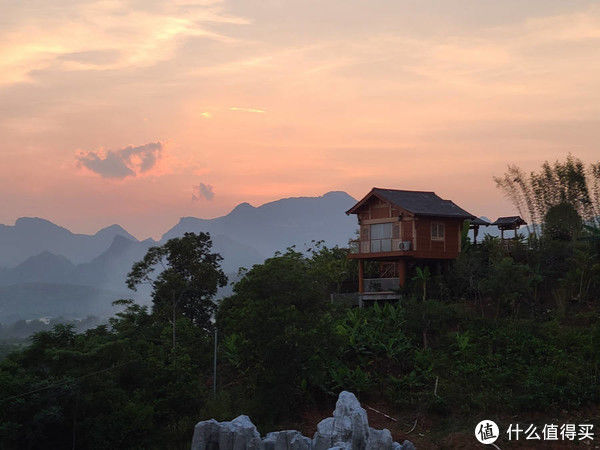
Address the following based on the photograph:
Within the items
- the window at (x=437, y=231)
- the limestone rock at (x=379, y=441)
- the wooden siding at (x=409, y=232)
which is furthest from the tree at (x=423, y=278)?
the limestone rock at (x=379, y=441)

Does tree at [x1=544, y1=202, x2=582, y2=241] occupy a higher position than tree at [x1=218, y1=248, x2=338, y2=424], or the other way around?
tree at [x1=544, y1=202, x2=582, y2=241]

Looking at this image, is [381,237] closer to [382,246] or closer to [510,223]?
[382,246]

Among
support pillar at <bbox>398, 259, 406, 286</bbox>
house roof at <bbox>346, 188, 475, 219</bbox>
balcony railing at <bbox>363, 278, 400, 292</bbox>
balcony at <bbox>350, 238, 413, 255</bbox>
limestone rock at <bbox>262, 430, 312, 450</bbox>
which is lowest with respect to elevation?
limestone rock at <bbox>262, 430, 312, 450</bbox>

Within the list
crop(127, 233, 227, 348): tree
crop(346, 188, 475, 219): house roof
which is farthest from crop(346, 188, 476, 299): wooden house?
crop(127, 233, 227, 348): tree

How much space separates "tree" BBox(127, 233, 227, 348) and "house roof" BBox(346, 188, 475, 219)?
27.4ft

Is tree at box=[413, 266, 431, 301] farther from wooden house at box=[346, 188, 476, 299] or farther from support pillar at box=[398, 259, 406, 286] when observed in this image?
wooden house at box=[346, 188, 476, 299]

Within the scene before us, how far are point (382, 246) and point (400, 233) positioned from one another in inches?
50.2

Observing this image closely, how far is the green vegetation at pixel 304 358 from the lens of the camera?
74.7 feet

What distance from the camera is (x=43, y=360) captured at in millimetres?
23516

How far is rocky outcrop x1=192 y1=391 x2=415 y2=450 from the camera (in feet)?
59.2

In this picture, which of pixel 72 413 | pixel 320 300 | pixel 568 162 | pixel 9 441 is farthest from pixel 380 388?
pixel 568 162

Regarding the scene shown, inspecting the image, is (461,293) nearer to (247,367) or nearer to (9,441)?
(247,367)

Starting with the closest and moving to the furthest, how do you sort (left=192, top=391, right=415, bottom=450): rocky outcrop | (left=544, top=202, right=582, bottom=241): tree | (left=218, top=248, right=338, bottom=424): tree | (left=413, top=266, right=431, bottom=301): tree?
(left=192, top=391, right=415, bottom=450): rocky outcrop
(left=218, top=248, right=338, bottom=424): tree
(left=413, top=266, right=431, bottom=301): tree
(left=544, top=202, right=582, bottom=241): tree

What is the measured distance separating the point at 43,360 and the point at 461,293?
64.8ft
